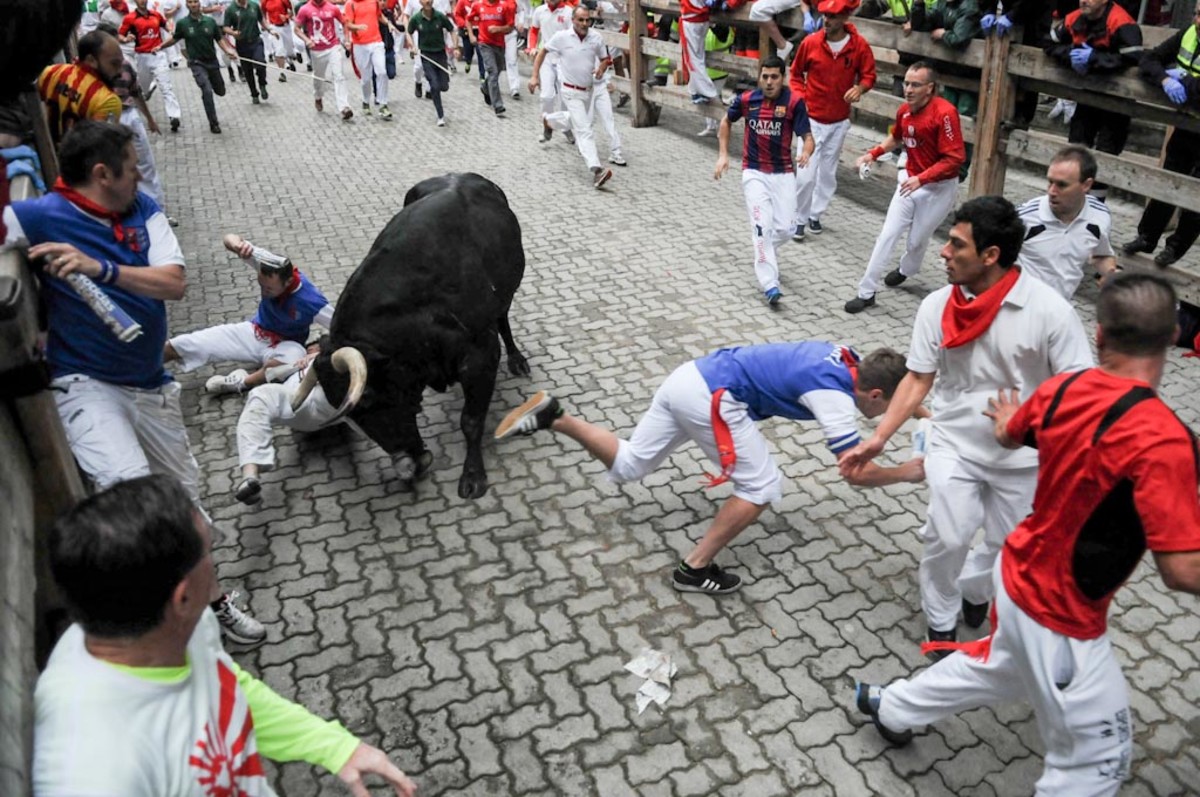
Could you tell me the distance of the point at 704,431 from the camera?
4.54 m

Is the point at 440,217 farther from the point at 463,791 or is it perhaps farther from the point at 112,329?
the point at 463,791

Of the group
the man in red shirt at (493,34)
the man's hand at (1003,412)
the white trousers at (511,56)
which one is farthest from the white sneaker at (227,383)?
the white trousers at (511,56)

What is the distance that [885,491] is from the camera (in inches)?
215

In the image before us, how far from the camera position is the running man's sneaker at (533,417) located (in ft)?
15.7

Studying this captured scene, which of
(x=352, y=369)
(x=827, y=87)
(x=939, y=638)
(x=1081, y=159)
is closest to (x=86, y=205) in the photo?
(x=352, y=369)

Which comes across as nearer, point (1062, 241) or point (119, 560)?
point (119, 560)

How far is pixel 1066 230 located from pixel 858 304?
229cm

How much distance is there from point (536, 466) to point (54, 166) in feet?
12.8

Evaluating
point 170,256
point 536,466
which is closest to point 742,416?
point 536,466

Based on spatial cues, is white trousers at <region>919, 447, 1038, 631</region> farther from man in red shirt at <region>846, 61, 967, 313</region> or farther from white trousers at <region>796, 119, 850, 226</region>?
white trousers at <region>796, 119, 850, 226</region>

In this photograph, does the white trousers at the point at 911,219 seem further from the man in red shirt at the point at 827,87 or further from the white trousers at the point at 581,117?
the white trousers at the point at 581,117

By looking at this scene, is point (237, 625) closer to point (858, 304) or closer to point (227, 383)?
point (227, 383)

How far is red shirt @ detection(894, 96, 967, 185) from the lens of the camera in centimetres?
750

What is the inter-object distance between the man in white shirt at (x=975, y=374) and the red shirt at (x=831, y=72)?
5.99m
